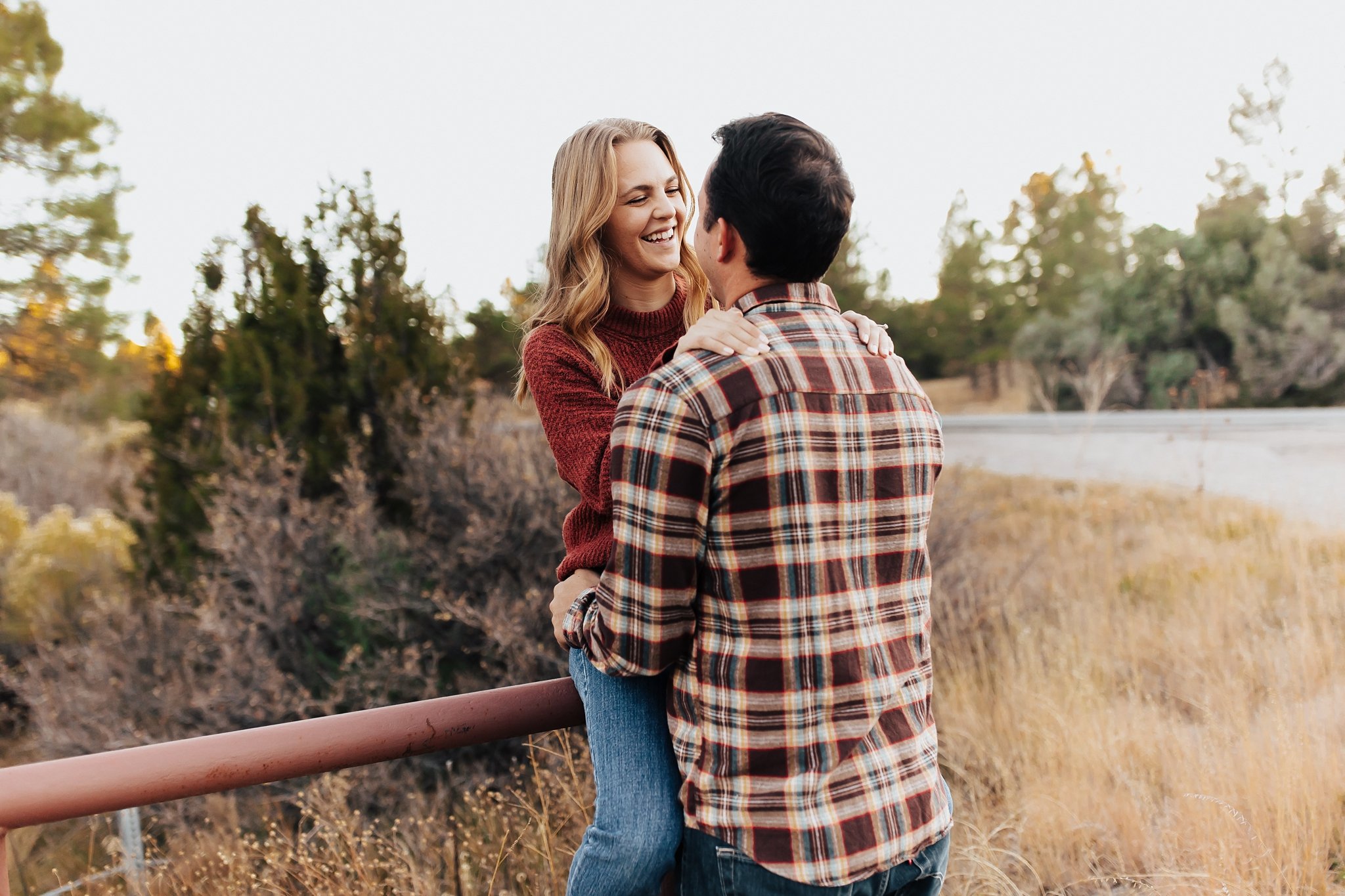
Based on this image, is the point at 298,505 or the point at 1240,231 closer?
the point at 298,505

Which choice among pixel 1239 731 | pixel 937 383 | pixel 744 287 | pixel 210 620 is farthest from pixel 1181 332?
pixel 744 287

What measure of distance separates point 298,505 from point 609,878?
452 centimetres

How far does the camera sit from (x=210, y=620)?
4914 mm

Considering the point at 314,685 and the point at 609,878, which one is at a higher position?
the point at 609,878

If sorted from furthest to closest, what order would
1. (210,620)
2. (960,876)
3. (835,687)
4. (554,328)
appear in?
1. (210,620)
2. (960,876)
3. (554,328)
4. (835,687)

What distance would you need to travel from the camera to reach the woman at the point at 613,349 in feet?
4.59

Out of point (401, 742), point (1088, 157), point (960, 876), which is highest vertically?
point (1088, 157)

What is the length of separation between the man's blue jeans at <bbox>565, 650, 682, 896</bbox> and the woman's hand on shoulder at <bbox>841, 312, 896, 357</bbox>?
0.64 m

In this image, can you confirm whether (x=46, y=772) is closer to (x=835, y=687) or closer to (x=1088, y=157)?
(x=835, y=687)

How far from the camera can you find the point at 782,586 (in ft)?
4.02

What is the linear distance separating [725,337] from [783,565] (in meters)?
0.32

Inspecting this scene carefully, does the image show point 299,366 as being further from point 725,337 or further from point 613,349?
point 725,337

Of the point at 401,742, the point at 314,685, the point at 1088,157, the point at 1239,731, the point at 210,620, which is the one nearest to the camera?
the point at 401,742

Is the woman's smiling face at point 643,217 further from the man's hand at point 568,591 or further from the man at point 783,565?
the man's hand at point 568,591
